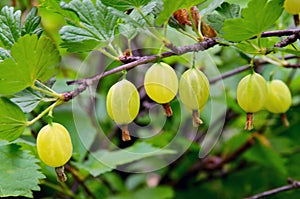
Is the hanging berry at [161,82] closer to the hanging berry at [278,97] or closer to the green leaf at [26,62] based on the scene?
the green leaf at [26,62]

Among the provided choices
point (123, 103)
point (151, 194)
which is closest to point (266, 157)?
point (151, 194)

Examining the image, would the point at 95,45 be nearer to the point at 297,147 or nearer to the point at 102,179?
the point at 102,179

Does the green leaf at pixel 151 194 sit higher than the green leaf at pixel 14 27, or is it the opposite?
the green leaf at pixel 14 27

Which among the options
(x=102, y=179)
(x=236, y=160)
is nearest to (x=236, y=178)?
(x=236, y=160)

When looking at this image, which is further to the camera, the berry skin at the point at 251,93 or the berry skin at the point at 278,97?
the berry skin at the point at 278,97

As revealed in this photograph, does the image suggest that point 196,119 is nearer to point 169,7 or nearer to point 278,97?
point 169,7

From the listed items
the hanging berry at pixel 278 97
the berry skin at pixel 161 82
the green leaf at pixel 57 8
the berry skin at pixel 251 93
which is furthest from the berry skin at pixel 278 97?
the green leaf at pixel 57 8
